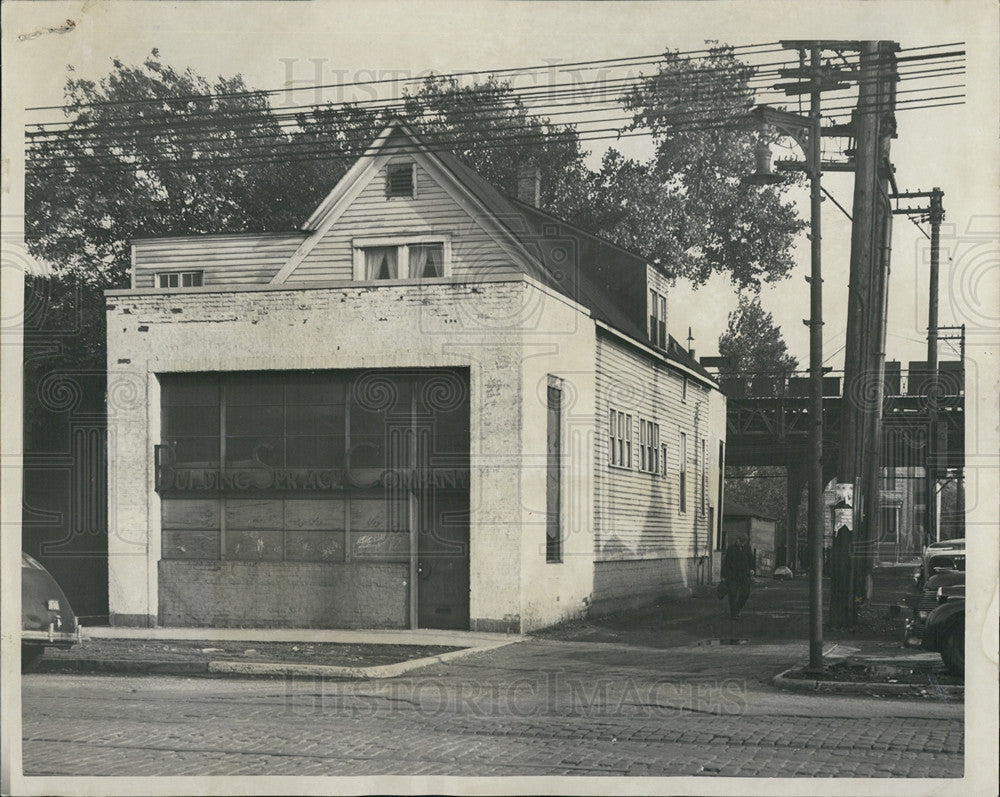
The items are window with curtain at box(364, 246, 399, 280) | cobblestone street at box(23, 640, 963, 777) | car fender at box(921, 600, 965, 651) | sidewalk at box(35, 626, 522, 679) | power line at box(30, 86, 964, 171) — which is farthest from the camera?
window with curtain at box(364, 246, 399, 280)

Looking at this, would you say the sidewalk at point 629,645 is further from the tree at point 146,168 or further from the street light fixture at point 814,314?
the tree at point 146,168

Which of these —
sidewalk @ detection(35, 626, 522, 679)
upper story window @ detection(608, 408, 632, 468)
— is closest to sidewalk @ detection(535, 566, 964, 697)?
upper story window @ detection(608, 408, 632, 468)

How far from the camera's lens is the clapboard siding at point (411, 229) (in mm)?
12281

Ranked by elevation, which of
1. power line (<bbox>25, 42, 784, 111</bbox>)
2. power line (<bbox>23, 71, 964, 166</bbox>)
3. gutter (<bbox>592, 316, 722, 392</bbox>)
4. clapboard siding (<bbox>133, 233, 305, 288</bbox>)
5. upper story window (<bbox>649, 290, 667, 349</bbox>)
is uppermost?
power line (<bbox>25, 42, 784, 111</bbox>)

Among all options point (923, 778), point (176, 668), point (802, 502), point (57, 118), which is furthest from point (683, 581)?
point (57, 118)

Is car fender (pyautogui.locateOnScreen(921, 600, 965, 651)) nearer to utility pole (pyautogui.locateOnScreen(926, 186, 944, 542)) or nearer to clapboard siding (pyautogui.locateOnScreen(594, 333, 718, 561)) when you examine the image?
utility pole (pyautogui.locateOnScreen(926, 186, 944, 542))

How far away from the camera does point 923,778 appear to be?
338 inches

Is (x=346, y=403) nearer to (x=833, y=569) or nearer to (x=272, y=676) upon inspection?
(x=272, y=676)

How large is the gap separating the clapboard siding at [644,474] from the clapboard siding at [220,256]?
354 cm

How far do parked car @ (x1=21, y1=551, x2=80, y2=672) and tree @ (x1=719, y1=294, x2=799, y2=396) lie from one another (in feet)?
21.3

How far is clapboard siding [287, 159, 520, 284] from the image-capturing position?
40.3 feet

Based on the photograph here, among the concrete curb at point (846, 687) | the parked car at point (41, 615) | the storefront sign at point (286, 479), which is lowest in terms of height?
the concrete curb at point (846, 687)

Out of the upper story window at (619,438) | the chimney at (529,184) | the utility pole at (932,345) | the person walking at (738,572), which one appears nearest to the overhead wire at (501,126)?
the chimney at (529,184)

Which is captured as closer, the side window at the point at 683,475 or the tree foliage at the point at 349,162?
the tree foliage at the point at 349,162
